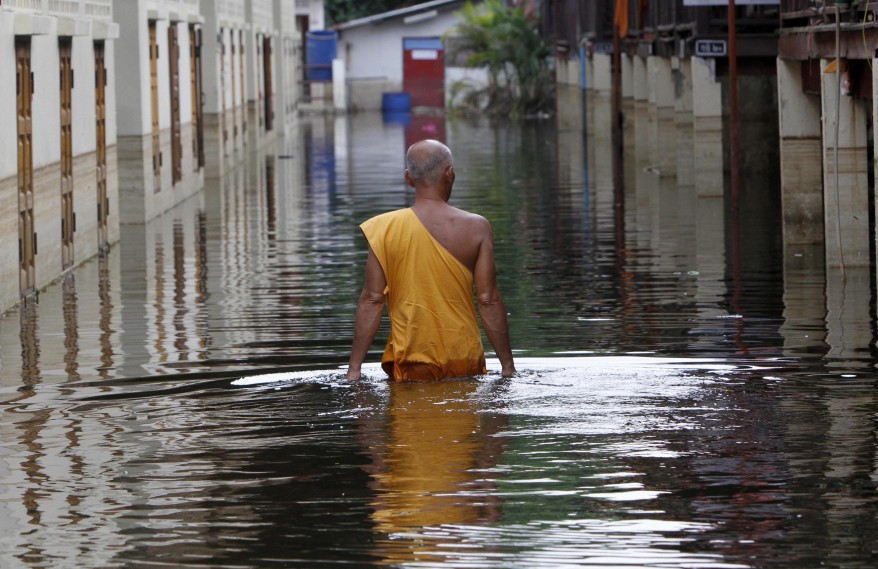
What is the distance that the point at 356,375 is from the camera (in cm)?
995

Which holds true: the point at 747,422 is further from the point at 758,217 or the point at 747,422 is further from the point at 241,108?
the point at 241,108

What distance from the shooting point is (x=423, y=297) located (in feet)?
31.1

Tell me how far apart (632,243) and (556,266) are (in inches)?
96.9

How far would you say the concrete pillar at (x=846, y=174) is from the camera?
16.1 metres

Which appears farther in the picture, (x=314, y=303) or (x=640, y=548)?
(x=314, y=303)

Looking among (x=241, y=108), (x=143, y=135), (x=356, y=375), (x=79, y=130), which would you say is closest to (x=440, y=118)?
(x=241, y=108)

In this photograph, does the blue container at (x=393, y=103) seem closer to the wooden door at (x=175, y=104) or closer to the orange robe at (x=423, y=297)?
the wooden door at (x=175, y=104)

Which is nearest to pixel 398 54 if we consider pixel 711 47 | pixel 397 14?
pixel 397 14

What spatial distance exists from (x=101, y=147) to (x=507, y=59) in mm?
39697

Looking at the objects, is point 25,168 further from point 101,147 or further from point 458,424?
point 458,424

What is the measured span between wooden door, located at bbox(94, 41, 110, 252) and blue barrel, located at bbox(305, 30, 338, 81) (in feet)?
156

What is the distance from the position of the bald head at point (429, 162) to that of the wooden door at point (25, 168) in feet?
22.7

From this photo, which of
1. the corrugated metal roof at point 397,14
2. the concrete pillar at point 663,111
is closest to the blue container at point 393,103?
the corrugated metal roof at point 397,14

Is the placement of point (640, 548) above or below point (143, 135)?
below
